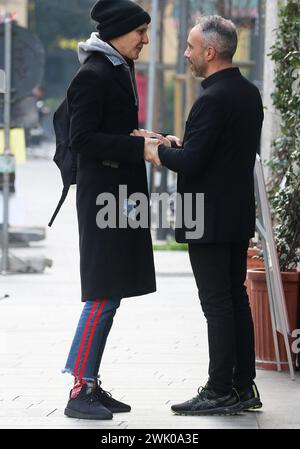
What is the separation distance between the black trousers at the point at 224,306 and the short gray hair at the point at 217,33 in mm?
926

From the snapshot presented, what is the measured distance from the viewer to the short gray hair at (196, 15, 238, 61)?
20.7 ft

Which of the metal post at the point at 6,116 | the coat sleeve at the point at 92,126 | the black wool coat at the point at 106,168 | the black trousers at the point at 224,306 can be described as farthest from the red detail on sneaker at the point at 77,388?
the metal post at the point at 6,116

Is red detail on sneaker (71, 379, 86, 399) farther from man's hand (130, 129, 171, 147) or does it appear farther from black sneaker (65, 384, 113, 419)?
man's hand (130, 129, 171, 147)

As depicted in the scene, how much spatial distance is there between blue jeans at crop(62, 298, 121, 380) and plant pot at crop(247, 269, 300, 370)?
1.60m

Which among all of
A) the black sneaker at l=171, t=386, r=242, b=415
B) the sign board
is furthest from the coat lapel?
the sign board

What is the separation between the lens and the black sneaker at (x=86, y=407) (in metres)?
6.37

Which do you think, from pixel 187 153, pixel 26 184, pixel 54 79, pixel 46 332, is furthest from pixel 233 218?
pixel 54 79

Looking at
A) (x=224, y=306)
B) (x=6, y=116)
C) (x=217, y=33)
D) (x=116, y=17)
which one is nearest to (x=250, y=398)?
(x=224, y=306)

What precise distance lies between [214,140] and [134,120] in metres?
0.46

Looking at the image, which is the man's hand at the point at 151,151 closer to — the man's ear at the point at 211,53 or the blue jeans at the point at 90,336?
the man's ear at the point at 211,53

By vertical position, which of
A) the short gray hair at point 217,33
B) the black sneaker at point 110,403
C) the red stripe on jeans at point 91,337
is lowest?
the black sneaker at point 110,403

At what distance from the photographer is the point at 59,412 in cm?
655

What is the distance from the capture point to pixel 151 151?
249 inches

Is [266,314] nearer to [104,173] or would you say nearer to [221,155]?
[221,155]
